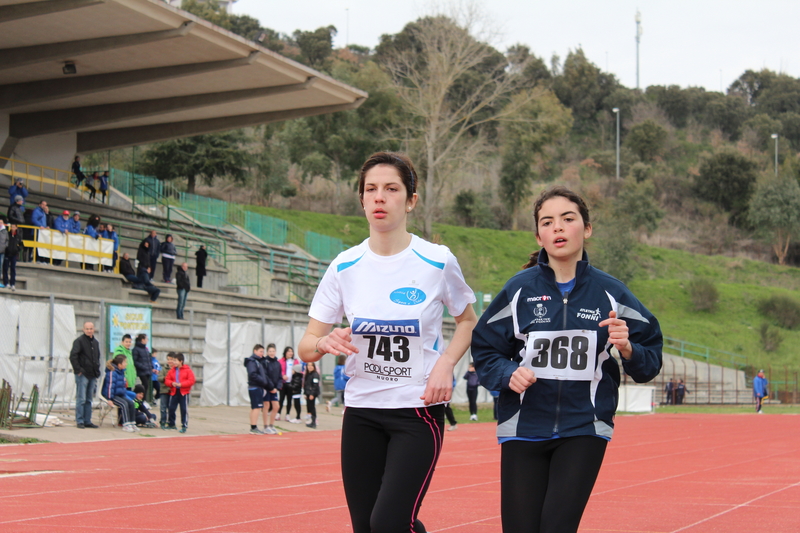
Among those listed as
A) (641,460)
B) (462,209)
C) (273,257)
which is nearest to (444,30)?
(273,257)

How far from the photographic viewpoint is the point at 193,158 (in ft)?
180

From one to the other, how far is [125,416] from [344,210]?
49364 mm

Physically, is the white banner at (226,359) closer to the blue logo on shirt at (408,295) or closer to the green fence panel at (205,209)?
the green fence panel at (205,209)

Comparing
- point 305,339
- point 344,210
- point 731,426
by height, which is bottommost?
point 731,426

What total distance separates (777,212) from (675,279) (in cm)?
1582

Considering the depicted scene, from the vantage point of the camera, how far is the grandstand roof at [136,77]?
1004 inches

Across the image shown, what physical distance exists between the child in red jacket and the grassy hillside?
108 ft

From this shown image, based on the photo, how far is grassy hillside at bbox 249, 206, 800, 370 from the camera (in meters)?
57.8

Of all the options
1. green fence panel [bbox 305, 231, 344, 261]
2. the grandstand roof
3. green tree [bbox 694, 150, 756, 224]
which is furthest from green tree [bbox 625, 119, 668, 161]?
the grandstand roof

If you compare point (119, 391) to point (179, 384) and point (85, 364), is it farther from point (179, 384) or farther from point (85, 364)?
point (179, 384)

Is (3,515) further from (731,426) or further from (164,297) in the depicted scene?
(731,426)

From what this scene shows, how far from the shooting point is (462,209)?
242ft

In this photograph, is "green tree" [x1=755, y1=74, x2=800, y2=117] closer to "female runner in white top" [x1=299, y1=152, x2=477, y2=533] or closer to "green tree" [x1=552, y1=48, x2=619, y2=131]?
"green tree" [x1=552, y1=48, x2=619, y2=131]

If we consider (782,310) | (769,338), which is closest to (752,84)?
(782,310)
